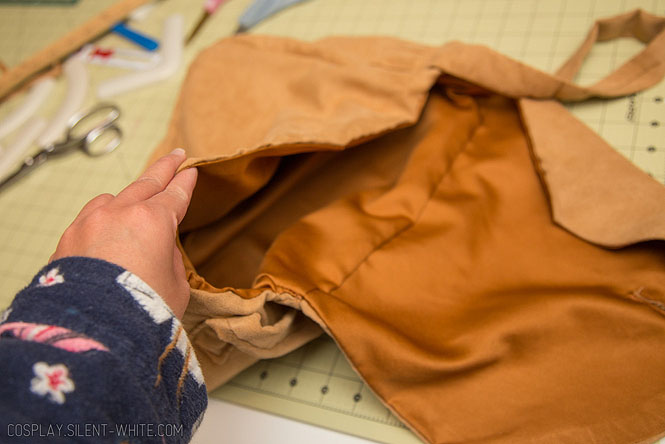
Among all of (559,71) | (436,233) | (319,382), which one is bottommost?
(319,382)

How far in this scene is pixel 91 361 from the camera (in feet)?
1.29

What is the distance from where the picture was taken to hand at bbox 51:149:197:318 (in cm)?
46

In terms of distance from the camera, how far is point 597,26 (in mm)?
861

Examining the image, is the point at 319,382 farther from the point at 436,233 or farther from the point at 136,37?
the point at 136,37

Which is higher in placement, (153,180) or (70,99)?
(153,180)

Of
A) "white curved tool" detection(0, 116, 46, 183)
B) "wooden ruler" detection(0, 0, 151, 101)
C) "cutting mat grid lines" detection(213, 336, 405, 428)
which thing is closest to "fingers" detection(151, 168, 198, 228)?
"cutting mat grid lines" detection(213, 336, 405, 428)

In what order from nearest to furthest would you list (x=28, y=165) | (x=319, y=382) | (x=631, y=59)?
1. (x=319, y=382)
2. (x=631, y=59)
3. (x=28, y=165)

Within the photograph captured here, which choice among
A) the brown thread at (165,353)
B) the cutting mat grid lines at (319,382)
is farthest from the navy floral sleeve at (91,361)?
the cutting mat grid lines at (319,382)

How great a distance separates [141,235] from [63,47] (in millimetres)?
964

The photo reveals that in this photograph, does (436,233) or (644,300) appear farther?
(436,233)

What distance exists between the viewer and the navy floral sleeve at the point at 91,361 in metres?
0.37

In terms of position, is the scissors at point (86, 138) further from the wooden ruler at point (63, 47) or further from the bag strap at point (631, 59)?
the bag strap at point (631, 59)

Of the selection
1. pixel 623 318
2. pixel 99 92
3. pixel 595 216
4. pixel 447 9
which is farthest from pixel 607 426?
pixel 99 92

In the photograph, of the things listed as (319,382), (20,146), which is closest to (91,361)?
(319,382)
